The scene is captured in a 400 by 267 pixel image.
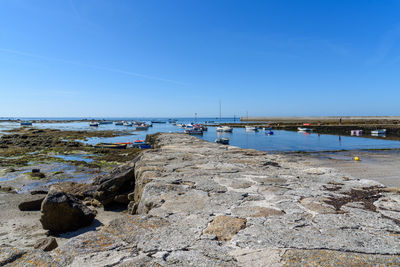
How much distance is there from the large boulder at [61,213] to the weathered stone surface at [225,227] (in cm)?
388

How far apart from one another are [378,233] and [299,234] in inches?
30.8

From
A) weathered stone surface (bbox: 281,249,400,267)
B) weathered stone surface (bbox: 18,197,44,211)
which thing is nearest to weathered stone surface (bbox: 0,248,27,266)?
weathered stone surface (bbox: 281,249,400,267)

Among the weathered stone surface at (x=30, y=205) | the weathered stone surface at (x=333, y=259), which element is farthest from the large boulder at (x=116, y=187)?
the weathered stone surface at (x=333, y=259)

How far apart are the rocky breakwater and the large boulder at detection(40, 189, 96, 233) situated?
7.41ft

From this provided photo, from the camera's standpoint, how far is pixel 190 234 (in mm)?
2492

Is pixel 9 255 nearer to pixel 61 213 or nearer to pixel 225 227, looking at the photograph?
pixel 225 227

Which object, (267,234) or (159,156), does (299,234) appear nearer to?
(267,234)

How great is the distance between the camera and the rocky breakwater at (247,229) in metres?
2.06

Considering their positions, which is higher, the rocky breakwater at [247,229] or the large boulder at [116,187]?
the rocky breakwater at [247,229]

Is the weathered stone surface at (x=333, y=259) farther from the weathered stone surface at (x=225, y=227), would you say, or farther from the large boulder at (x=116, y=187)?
the large boulder at (x=116, y=187)

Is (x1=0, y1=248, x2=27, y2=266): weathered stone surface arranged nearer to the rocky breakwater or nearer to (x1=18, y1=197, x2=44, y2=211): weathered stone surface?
the rocky breakwater

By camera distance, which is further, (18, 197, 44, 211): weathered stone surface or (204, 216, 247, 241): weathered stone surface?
(18, 197, 44, 211): weathered stone surface

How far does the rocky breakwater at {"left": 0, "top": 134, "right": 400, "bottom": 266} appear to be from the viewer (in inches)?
81.1

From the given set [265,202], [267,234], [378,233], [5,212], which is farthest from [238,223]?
[5,212]
